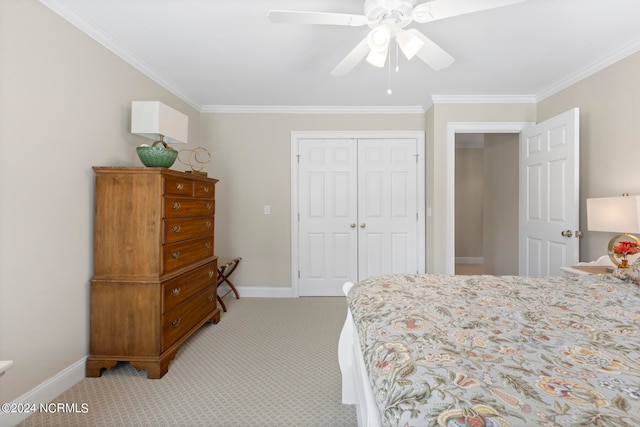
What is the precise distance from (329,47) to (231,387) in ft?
8.28

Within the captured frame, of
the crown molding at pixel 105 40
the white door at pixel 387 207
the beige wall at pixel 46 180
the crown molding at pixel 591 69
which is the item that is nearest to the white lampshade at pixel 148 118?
the beige wall at pixel 46 180

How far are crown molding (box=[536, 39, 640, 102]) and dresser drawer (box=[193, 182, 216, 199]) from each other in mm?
3557

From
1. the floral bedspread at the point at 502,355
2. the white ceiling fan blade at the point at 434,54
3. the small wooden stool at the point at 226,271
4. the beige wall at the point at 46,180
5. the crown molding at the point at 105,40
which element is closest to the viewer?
the floral bedspread at the point at 502,355

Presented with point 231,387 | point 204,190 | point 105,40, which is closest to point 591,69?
point 204,190

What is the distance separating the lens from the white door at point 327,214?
3.87 meters

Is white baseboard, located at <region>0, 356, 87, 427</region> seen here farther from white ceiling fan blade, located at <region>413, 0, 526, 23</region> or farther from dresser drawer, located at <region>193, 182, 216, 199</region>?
white ceiling fan blade, located at <region>413, 0, 526, 23</region>

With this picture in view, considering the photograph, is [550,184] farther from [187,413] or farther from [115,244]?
[115,244]

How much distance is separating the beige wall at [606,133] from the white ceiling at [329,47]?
0.45 feet

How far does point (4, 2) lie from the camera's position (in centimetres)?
158

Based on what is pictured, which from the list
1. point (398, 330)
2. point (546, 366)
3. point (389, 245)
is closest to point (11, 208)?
point (398, 330)

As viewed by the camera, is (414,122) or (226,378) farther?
(414,122)

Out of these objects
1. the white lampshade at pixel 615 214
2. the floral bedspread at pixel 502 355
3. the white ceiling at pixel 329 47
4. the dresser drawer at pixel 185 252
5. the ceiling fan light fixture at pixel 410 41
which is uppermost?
the white ceiling at pixel 329 47

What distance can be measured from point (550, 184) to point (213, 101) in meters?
3.70

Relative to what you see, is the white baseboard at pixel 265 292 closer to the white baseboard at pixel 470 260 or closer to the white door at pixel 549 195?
the white door at pixel 549 195
